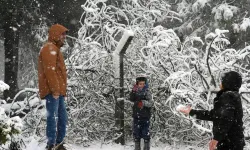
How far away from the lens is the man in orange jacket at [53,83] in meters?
5.68

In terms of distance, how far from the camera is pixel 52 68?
18.5ft

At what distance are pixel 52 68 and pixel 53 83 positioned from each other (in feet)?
0.70

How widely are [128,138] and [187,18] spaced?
963cm

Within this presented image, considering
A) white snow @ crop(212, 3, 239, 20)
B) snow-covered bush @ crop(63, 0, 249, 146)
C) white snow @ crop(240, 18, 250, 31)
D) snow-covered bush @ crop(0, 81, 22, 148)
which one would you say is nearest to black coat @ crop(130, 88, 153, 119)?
snow-covered bush @ crop(63, 0, 249, 146)

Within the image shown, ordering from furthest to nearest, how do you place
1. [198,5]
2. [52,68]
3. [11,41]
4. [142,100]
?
[198,5] < [11,41] < [142,100] < [52,68]

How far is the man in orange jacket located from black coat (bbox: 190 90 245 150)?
237cm

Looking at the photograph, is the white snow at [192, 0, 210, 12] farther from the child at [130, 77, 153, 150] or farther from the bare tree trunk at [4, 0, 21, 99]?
the child at [130, 77, 153, 150]

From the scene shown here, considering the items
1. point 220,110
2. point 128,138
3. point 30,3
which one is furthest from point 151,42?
point 30,3

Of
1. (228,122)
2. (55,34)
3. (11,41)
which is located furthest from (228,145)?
(11,41)

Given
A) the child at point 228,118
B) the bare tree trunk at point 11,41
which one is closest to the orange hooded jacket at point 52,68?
the child at point 228,118

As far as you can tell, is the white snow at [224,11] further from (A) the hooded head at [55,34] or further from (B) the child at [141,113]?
(A) the hooded head at [55,34]

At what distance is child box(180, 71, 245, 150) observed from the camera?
440 centimetres

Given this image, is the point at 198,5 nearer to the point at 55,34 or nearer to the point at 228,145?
the point at 55,34

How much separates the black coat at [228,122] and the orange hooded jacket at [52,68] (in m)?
2.35
